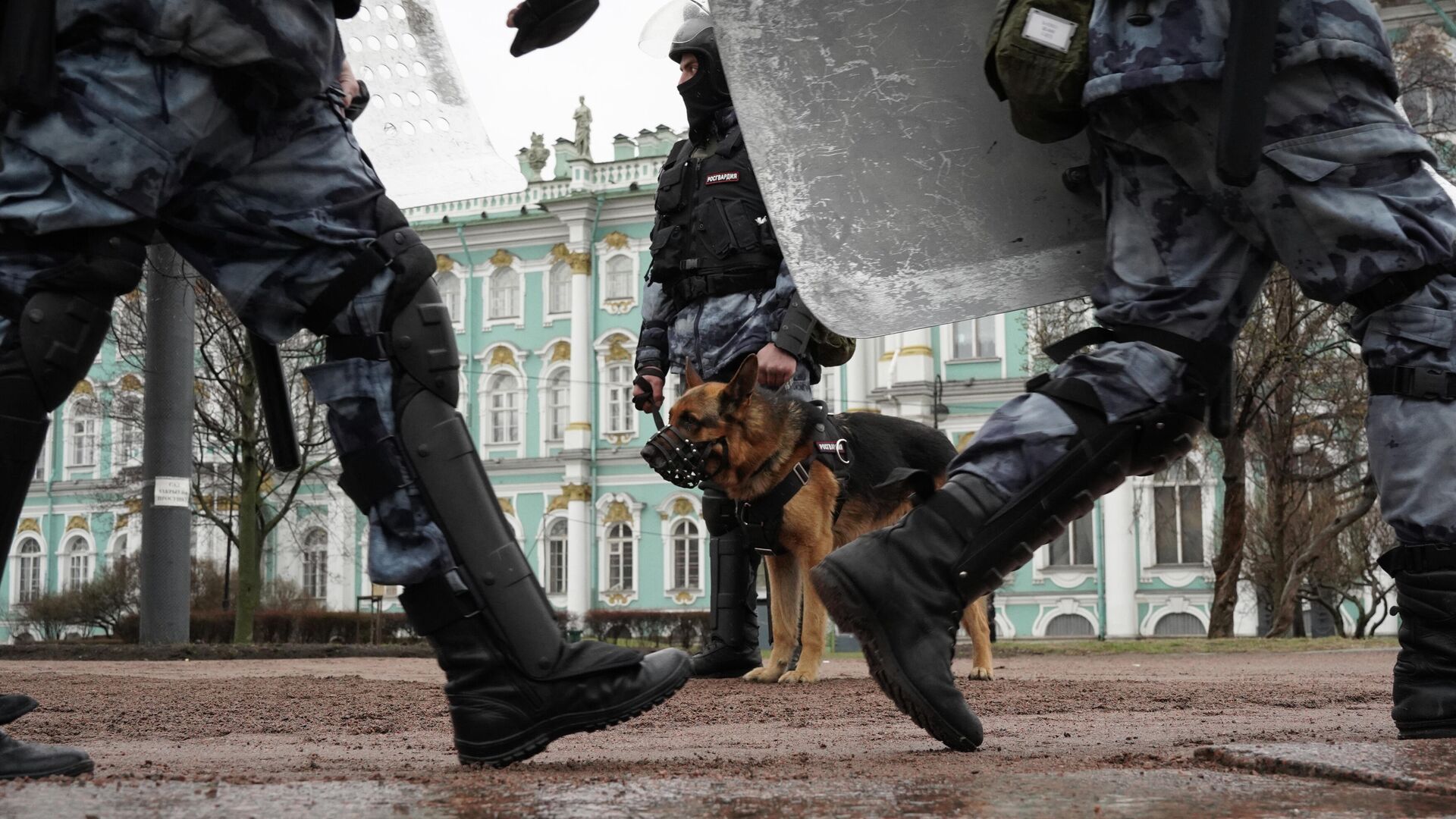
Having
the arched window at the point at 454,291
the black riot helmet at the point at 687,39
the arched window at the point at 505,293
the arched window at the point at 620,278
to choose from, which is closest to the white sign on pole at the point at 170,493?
the black riot helmet at the point at 687,39

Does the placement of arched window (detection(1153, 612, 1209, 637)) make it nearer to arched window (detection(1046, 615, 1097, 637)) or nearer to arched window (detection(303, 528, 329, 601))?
arched window (detection(1046, 615, 1097, 637))

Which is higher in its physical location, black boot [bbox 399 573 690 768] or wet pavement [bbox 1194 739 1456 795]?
black boot [bbox 399 573 690 768]

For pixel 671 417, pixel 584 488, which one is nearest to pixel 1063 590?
pixel 584 488

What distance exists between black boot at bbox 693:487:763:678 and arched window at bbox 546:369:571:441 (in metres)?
40.6

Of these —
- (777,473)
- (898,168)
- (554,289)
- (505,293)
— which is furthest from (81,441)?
(898,168)

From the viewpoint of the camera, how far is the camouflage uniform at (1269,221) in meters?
2.45

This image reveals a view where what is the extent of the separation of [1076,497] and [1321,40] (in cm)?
81

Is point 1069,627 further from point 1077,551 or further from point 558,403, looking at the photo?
point 558,403

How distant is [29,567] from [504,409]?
53.8 feet

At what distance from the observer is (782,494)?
6.04m

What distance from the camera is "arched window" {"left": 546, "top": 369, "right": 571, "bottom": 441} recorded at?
47.0 m

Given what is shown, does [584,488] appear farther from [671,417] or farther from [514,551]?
[514,551]

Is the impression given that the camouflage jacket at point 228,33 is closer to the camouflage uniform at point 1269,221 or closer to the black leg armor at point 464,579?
the black leg armor at point 464,579

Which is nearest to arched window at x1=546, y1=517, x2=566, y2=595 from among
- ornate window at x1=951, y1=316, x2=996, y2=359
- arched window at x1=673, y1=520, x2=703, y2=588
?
arched window at x1=673, y1=520, x2=703, y2=588
